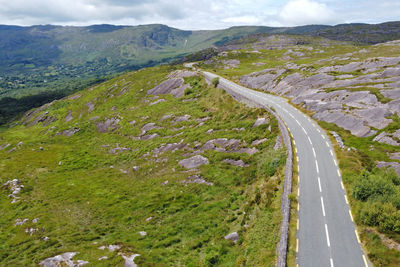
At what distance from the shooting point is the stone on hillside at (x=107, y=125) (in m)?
81.9

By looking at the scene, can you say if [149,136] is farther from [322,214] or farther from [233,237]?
[322,214]

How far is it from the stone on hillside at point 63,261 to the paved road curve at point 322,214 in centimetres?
2117

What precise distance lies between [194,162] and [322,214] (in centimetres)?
2407

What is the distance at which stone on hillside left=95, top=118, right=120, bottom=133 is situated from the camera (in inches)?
3223

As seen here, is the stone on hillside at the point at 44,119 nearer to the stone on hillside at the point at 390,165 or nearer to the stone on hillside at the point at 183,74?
the stone on hillside at the point at 183,74

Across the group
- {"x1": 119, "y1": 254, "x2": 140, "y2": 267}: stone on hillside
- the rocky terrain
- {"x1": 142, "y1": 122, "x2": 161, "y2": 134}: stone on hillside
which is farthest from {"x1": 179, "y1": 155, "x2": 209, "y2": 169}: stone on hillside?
{"x1": 142, "y1": 122, "x2": 161, "y2": 134}: stone on hillside

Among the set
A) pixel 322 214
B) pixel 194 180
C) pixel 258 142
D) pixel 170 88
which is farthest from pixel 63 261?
pixel 170 88

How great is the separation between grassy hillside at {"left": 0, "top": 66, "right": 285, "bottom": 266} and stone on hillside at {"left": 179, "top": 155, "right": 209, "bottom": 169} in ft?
4.05

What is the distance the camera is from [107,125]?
279ft

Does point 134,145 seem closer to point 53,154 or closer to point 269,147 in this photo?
point 53,154

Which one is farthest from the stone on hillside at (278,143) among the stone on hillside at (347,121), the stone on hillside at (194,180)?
the stone on hillside at (347,121)

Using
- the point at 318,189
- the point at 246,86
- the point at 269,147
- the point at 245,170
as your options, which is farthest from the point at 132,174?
the point at 246,86

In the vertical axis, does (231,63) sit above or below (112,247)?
above

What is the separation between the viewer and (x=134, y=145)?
63875 millimetres
